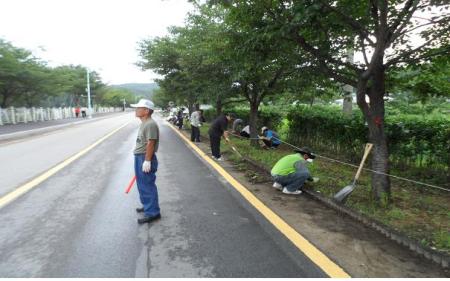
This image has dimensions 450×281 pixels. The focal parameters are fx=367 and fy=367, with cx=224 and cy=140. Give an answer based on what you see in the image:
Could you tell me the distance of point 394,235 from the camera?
4391 millimetres

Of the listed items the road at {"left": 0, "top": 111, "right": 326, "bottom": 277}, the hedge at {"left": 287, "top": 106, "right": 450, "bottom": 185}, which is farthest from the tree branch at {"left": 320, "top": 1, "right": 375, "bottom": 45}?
the road at {"left": 0, "top": 111, "right": 326, "bottom": 277}

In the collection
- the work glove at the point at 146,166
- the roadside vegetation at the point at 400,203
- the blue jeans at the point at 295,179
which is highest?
the work glove at the point at 146,166

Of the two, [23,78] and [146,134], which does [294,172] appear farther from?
[23,78]

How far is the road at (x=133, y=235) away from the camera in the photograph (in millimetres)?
3609

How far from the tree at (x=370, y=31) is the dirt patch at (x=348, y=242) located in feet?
4.04

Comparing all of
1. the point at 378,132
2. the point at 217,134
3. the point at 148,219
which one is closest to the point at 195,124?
the point at 217,134

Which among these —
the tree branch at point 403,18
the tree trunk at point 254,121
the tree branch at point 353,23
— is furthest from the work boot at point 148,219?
the tree trunk at point 254,121

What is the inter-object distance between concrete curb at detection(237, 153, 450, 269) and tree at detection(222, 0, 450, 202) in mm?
801

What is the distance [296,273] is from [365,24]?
478 centimetres

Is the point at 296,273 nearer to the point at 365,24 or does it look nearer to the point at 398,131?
the point at 365,24

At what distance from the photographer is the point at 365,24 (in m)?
6.46

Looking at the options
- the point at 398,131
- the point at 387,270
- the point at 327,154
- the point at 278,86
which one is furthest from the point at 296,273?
the point at 278,86

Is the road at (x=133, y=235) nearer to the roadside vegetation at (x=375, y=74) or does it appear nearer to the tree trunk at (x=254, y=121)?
the roadside vegetation at (x=375, y=74)

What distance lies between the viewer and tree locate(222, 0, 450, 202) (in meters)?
5.41
